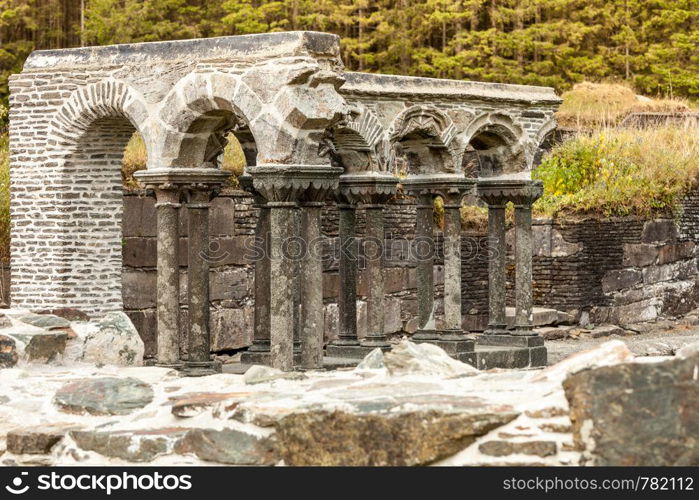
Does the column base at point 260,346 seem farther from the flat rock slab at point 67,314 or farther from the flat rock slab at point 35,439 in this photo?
the flat rock slab at point 35,439

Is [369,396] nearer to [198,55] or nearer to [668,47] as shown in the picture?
[198,55]

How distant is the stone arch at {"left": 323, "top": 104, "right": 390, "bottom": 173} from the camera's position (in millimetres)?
15477

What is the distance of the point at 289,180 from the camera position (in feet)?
41.2

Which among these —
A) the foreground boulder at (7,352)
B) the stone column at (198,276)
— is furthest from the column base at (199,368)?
the foreground boulder at (7,352)

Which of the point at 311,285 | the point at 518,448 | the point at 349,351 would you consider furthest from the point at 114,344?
the point at 349,351

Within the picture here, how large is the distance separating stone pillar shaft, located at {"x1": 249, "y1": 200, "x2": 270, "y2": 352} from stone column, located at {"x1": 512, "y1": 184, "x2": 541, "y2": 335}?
141 inches

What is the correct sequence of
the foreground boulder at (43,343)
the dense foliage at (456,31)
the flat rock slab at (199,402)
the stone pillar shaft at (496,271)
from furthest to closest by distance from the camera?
the dense foliage at (456,31) → the stone pillar shaft at (496,271) → the foreground boulder at (43,343) → the flat rock slab at (199,402)

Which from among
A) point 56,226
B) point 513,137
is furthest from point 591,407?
point 513,137

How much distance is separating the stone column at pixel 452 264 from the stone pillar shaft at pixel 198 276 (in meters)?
3.86

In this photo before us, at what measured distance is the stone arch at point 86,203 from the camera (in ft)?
46.2

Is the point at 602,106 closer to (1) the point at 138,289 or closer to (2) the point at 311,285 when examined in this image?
(1) the point at 138,289

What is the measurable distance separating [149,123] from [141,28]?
55.6 ft

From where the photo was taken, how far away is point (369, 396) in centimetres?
755

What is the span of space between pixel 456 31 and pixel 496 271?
49.5 ft
